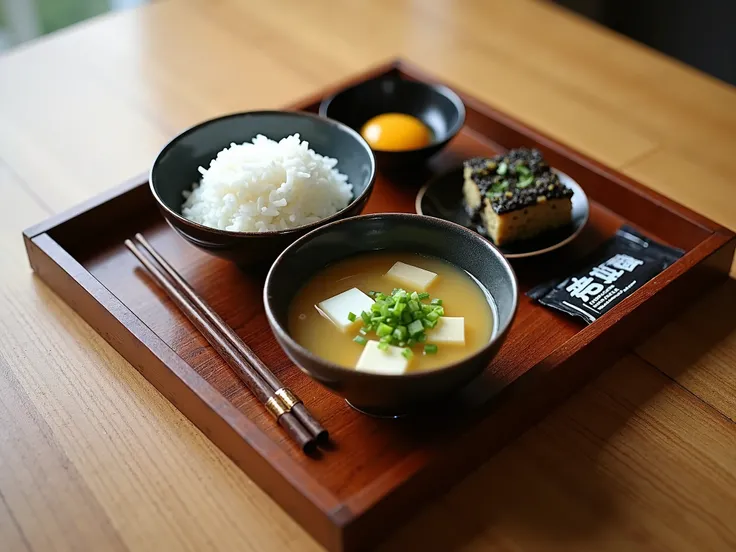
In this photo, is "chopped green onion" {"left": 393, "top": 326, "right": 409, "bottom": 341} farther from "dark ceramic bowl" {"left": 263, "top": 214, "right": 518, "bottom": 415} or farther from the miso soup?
"dark ceramic bowl" {"left": 263, "top": 214, "right": 518, "bottom": 415}

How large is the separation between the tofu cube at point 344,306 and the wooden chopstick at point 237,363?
0.15 m

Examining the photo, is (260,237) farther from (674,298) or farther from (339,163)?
(674,298)

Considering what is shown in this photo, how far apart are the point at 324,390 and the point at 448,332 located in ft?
0.78

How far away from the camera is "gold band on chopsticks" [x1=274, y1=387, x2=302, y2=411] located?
135 cm

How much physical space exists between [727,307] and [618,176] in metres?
0.35

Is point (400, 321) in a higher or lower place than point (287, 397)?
higher

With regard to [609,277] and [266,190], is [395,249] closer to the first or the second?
[266,190]

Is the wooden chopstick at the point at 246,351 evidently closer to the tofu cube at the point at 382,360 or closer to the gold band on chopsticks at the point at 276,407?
the gold band on chopsticks at the point at 276,407

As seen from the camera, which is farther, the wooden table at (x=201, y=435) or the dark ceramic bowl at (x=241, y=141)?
the dark ceramic bowl at (x=241, y=141)

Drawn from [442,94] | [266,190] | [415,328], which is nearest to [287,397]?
[415,328]

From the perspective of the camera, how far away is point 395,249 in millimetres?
1507

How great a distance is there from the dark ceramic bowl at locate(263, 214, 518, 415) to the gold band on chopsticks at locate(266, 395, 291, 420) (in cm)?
11

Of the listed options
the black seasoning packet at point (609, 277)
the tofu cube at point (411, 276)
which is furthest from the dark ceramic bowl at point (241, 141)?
the black seasoning packet at point (609, 277)

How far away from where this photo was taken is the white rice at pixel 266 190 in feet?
5.16
